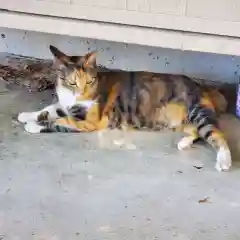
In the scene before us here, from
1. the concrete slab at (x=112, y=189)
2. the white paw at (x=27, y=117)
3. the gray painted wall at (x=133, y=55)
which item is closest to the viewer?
the concrete slab at (x=112, y=189)

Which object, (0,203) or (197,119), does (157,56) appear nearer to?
(197,119)

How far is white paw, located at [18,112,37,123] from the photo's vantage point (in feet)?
6.25

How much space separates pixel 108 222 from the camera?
1463mm

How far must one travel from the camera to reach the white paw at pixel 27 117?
190 cm

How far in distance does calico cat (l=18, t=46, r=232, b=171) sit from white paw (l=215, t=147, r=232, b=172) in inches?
3.7

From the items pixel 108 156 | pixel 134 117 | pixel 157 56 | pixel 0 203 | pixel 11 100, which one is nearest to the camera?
pixel 0 203

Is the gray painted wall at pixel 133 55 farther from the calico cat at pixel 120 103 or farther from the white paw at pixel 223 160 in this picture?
the white paw at pixel 223 160

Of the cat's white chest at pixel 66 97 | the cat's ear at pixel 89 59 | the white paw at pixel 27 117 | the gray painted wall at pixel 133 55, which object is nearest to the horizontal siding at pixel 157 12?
the cat's ear at pixel 89 59

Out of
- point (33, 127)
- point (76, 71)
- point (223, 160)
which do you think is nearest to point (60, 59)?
point (76, 71)

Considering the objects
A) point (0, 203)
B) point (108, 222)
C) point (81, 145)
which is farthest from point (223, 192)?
point (0, 203)

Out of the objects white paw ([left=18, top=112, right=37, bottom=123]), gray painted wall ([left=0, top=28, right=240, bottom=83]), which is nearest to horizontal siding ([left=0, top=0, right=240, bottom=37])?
white paw ([left=18, top=112, right=37, bottom=123])

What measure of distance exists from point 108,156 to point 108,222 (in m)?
0.31

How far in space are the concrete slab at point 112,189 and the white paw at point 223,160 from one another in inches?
0.9

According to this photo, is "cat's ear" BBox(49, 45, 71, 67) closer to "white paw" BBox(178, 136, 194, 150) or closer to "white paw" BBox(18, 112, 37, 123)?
"white paw" BBox(18, 112, 37, 123)
